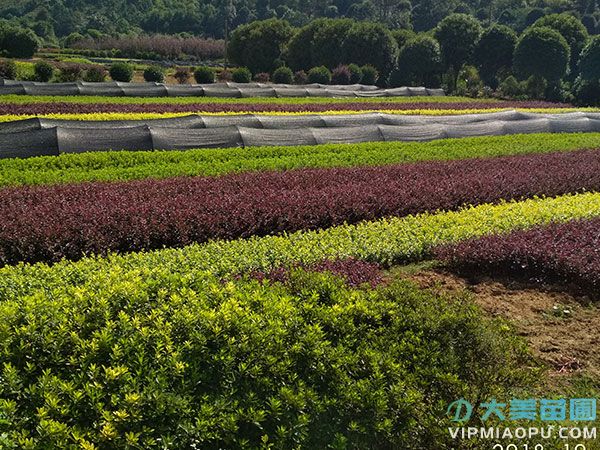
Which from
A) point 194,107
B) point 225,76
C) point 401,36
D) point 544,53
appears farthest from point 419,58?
point 194,107

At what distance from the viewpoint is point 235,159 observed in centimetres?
1161

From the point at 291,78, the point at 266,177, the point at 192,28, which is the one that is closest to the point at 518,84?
the point at 291,78

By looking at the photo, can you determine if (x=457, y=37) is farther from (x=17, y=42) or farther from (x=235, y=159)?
(x=235, y=159)

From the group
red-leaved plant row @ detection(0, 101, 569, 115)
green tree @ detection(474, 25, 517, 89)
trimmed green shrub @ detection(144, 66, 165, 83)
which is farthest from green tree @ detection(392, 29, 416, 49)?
red-leaved plant row @ detection(0, 101, 569, 115)

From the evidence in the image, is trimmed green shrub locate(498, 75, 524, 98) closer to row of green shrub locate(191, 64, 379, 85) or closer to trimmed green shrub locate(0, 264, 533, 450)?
row of green shrub locate(191, 64, 379, 85)

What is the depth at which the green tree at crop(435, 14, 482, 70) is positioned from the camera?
1603 inches

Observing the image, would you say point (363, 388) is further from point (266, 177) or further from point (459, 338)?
point (266, 177)

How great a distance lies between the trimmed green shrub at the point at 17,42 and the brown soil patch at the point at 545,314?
39.7m

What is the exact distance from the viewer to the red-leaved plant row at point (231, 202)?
6.44 meters

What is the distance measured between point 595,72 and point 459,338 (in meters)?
36.1

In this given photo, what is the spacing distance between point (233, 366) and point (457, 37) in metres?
42.1

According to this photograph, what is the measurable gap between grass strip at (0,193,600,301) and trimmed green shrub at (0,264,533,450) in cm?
45

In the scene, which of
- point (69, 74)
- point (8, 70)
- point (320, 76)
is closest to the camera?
point (8, 70)

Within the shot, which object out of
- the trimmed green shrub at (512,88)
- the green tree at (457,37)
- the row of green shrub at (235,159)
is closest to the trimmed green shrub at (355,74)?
the green tree at (457,37)
